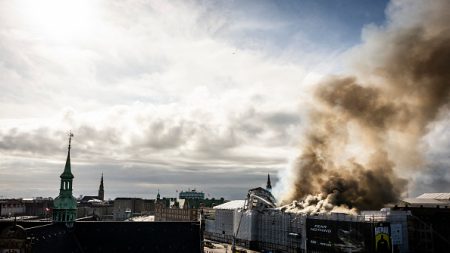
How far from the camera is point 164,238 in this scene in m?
63.4

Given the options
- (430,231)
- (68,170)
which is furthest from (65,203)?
(430,231)

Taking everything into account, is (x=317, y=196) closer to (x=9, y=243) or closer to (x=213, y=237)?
(x=213, y=237)

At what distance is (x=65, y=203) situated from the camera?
61.6 m

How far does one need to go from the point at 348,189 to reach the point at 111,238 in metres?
77.4

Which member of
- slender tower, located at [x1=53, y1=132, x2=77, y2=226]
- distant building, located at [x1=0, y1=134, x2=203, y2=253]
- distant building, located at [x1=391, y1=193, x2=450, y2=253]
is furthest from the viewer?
distant building, located at [x1=391, y1=193, x2=450, y2=253]

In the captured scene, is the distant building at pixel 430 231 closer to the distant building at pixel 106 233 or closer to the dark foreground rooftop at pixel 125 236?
the dark foreground rooftop at pixel 125 236

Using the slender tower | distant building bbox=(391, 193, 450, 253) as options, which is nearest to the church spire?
the slender tower

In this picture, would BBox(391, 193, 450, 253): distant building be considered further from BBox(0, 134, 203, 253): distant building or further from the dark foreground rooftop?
BBox(0, 134, 203, 253): distant building

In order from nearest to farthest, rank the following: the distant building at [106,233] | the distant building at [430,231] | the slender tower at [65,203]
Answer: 1. the distant building at [106,233]
2. the slender tower at [65,203]
3. the distant building at [430,231]

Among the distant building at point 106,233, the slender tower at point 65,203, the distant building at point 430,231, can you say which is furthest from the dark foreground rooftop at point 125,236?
the distant building at point 430,231

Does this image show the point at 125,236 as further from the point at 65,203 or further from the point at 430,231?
the point at 430,231

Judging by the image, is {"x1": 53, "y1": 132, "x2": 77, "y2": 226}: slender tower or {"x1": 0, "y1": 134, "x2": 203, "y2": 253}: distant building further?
{"x1": 53, "y1": 132, "x2": 77, "y2": 226}: slender tower

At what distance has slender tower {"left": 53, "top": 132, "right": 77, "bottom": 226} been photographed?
2388 inches

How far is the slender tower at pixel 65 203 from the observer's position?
6066 centimetres
